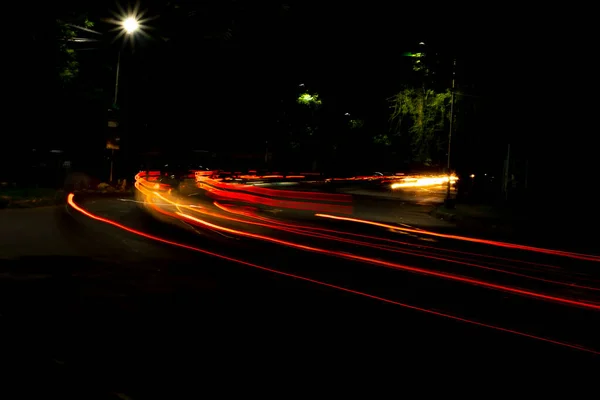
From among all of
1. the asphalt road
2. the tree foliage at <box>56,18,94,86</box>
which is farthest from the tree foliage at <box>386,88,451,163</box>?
the asphalt road

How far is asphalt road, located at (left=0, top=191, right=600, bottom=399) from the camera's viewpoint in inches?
233

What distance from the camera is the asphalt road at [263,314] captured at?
5910 millimetres

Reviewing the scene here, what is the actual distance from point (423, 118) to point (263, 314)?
89.6 feet

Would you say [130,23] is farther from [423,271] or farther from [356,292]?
[356,292]

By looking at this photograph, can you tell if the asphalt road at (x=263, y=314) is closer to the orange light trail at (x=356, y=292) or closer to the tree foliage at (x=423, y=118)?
the orange light trail at (x=356, y=292)

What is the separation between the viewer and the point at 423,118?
3403 cm

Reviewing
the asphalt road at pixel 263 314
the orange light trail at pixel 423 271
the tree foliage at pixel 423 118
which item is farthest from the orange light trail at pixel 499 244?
the tree foliage at pixel 423 118

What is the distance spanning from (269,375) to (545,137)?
23.9 meters

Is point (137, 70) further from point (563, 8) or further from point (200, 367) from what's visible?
point (200, 367)

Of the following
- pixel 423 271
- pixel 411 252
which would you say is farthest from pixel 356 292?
pixel 411 252

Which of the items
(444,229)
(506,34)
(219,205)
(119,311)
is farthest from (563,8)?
(119,311)

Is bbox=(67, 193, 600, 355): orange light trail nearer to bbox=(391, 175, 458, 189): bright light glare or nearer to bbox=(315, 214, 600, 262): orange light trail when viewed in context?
bbox=(315, 214, 600, 262): orange light trail

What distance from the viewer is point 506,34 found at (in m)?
24.6

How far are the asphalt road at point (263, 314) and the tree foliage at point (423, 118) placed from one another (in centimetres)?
1942
